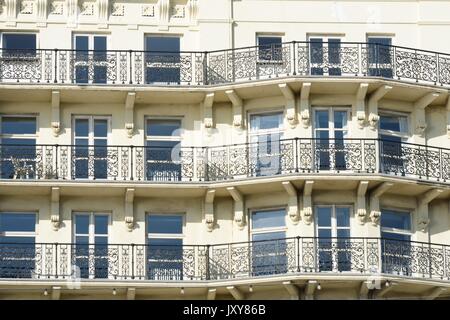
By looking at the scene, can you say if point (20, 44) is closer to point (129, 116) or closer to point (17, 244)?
point (129, 116)

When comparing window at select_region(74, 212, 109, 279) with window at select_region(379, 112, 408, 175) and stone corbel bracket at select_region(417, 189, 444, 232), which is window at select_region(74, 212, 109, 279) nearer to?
window at select_region(379, 112, 408, 175)

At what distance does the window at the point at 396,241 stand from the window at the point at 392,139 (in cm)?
109

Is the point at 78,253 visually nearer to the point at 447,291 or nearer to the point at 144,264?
the point at 144,264

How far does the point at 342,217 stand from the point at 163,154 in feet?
14.5

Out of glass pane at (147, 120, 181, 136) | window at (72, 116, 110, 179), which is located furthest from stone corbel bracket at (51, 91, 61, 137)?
glass pane at (147, 120, 181, 136)

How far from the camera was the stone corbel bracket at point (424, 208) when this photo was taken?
289 ft

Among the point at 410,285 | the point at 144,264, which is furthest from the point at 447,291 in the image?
the point at 144,264

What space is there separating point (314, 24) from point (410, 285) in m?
6.97

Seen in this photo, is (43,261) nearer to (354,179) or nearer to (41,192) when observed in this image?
(41,192)

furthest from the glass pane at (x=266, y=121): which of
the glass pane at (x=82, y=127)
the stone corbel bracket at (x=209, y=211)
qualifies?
the glass pane at (x=82, y=127)

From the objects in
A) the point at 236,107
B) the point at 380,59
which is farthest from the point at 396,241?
the point at 236,107

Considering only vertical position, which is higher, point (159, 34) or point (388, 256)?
point (159, 34)

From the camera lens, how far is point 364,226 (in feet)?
288

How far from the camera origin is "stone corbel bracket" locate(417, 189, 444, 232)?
88.2 metres
